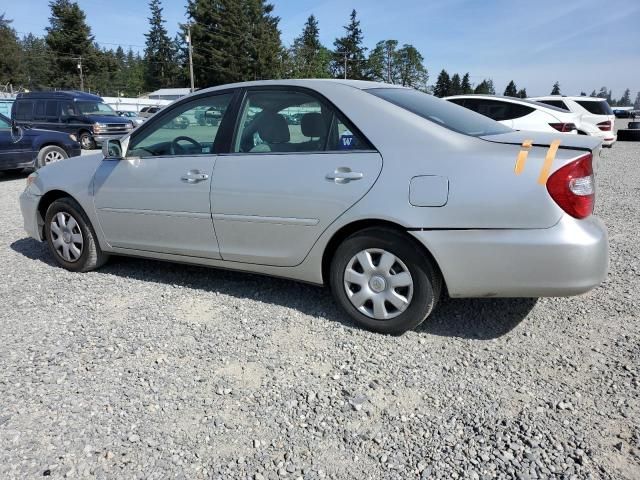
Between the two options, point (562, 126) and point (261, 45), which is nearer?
point (562, 126)

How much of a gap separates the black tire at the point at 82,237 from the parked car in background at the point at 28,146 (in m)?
6.18

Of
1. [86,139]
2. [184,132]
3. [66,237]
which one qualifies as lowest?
[66,237]

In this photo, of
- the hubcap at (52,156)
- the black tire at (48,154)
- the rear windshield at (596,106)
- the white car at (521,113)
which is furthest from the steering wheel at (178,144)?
the rear windshield at (596,106)

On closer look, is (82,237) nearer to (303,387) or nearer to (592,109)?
(303,387)

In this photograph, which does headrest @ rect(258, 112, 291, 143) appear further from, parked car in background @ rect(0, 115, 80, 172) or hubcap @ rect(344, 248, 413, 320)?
parked car in background @ rect(0, 115, 80, 172)

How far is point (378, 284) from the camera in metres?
3.21

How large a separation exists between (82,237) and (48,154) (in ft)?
25.8

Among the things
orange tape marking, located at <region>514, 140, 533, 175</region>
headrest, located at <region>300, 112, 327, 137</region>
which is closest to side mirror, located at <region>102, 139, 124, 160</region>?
headrest, located at <region>300, 112, 327, 137</region>

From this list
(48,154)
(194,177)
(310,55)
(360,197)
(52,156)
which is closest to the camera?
(360,197)

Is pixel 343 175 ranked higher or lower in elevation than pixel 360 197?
higher

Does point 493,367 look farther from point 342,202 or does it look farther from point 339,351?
point 342,202

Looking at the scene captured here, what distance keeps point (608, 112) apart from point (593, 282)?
46.9 feet

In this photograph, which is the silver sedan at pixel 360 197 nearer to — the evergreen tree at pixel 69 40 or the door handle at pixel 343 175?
the door handle at pixel 343 175

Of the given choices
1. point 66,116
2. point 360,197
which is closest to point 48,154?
point 66,116
